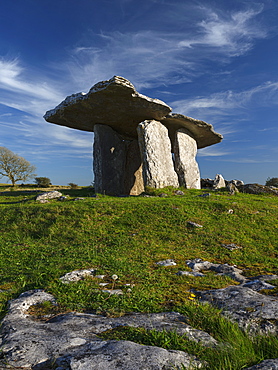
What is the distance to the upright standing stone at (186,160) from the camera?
73.6 feet

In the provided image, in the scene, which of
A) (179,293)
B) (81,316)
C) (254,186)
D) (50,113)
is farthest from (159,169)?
(81,316)

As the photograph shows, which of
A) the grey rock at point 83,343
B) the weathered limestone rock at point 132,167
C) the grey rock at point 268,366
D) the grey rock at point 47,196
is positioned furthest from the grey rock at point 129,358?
the weathered limestone rock at point 132,167

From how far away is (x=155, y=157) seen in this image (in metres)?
20.0

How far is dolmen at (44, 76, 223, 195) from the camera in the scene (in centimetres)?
1849

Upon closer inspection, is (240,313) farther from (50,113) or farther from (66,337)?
(50,113)

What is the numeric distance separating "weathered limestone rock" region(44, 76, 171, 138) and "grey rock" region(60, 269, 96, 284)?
12348 millimetres

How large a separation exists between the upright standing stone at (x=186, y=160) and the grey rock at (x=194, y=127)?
655 millimetres

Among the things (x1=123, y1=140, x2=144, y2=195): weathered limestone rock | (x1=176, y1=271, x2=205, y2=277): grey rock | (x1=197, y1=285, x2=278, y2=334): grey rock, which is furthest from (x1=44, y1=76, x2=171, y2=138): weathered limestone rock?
(x1=197, y1=285, x2=278, y2=334): grey rock

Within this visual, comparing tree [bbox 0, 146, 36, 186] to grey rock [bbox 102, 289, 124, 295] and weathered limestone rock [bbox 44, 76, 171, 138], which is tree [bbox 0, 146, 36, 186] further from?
grey rock [bbox 102, 289, 124, 295]

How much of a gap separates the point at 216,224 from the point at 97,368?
30.9 ft

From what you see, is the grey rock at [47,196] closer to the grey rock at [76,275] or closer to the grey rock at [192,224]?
the grey rock at [192,224]

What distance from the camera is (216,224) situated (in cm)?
1120

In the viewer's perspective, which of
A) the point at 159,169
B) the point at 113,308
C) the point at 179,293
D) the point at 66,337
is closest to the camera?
the point at 66,337

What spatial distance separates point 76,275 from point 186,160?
18135mm
